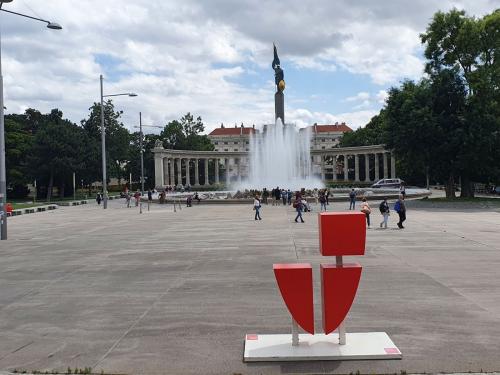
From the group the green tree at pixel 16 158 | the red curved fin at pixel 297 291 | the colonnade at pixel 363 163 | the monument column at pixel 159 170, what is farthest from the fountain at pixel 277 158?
the red curved fin at pixel 297 291

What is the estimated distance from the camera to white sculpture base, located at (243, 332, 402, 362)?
20.1 feet

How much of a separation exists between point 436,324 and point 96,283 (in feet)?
22.4

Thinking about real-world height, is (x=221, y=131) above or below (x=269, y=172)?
above

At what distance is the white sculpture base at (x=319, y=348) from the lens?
6.14 metres

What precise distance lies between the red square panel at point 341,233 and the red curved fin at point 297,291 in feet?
1.36

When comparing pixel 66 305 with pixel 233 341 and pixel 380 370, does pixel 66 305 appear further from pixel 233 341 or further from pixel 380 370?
pixel 380 370

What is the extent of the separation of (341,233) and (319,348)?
1.41 metres

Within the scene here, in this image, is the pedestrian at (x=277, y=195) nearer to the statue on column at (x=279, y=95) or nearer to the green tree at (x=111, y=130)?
the statue on column at (x=279, y=95)

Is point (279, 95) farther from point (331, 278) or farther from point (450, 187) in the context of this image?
point (331, 278)

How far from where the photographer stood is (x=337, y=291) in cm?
664

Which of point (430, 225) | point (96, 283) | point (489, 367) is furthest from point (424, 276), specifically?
point (430, 225)

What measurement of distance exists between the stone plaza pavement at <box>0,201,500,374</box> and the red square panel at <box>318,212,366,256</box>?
52.8 inches

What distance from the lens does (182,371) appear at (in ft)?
19.0

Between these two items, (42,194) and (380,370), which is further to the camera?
(42,194)
